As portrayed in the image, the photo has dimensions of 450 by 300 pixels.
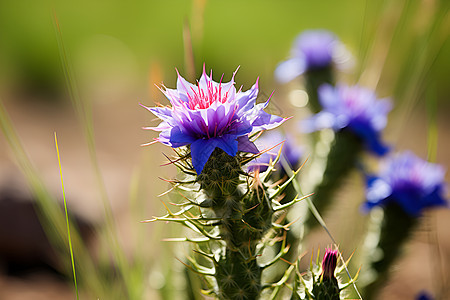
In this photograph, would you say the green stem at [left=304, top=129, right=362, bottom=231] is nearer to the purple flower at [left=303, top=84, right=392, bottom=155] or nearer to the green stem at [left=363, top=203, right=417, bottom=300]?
the purple flower at [left=303, top=84, right=392, bottom=155]

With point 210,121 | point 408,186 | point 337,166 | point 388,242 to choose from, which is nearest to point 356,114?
point 337,166

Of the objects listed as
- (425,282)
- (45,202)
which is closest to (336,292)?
(45,202)

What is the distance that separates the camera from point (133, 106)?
4500 millimetres

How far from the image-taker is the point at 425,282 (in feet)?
Result: 7.04

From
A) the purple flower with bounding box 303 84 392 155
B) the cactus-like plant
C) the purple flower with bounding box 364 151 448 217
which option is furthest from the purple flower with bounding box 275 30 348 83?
the cactus-like plant

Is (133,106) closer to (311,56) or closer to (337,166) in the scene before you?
(311,56)

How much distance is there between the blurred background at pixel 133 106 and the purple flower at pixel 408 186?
9 centimetres

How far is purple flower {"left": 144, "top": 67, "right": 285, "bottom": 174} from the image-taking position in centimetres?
86

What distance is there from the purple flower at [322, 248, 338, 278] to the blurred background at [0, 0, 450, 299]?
1.10 feet

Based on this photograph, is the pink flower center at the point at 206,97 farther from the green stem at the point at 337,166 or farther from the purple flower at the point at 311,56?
the purple flower at the point at 311,56

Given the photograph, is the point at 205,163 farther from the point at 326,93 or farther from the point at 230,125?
the point at 326,93

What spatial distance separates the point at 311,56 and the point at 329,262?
1129 mm

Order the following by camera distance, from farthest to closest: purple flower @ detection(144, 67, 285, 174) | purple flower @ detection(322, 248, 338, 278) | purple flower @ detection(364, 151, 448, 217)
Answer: purple flower @ detection(364, 151, 448, 217)
purple flower @ detection(322, 248, 338, 278)
purple flower @ detection(144, 67, 285, 174)

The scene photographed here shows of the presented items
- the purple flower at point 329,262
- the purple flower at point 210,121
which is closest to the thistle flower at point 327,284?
the purple flower at point 329,262
